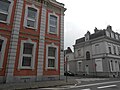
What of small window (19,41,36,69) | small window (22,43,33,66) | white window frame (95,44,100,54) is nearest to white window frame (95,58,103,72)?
white window frame (95,44,100,54)

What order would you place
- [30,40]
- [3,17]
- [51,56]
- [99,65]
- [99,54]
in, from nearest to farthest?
1. [3,17]
2. [30,40]
3. [51,56]
4. [99,65]
5. [99,54]

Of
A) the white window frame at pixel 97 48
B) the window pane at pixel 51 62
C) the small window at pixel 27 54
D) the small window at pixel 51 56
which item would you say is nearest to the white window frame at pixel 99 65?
the white window frame at pixel 97 48

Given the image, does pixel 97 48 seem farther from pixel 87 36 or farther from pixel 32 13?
pixel 32 13

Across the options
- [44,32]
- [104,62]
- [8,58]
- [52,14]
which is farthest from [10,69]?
[104,62]

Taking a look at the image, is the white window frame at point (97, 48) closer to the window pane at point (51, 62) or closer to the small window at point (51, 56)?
the small window at point (51, 56)

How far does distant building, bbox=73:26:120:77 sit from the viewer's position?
2789 centimetres

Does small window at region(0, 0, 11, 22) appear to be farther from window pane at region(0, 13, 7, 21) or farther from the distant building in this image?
the distant building

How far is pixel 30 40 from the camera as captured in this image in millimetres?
13148

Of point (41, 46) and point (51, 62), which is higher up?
point (41, 46)

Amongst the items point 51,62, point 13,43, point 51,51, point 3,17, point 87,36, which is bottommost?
point 51,62

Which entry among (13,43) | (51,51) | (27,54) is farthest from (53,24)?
(13,43)

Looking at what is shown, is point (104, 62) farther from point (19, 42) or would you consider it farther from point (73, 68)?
point (19, 42)

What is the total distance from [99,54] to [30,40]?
69.5 feet

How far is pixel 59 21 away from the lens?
1650cm
